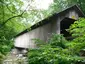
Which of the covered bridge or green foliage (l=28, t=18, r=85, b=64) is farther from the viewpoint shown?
the covered bridge

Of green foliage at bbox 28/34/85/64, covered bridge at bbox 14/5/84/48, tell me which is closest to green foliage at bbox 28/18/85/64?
green foliage at bbox 28/34/85/64

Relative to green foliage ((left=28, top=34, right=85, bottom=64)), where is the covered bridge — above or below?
above

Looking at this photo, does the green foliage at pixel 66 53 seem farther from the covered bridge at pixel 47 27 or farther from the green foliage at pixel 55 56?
the covered bridge at pixel 47 27

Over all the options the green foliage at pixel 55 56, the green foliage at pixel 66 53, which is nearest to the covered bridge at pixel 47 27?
the green foliage at pixel 55 56

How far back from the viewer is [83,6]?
25.9 metres

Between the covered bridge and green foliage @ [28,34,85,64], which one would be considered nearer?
green foliage @ [28,34,85,64]

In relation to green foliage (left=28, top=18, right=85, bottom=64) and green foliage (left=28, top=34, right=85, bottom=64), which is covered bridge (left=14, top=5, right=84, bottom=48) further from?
green foliage (left=28, top=18, right=85, bottom=64)

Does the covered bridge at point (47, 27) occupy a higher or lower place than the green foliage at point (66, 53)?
higher

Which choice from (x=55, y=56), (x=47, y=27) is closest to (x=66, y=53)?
(x=55, y=56)

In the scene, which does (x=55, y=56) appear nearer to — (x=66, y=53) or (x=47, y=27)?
(x=66, y=53)

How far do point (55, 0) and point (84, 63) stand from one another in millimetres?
23840

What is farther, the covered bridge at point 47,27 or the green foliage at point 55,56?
the covered bridge at point 47,27

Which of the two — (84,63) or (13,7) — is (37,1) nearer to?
(13,7)

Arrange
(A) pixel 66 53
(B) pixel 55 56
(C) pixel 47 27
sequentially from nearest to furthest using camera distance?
1. (B) pixel 55 56
2. (A) pixel 66 53
3. (C) pixel 47 27
